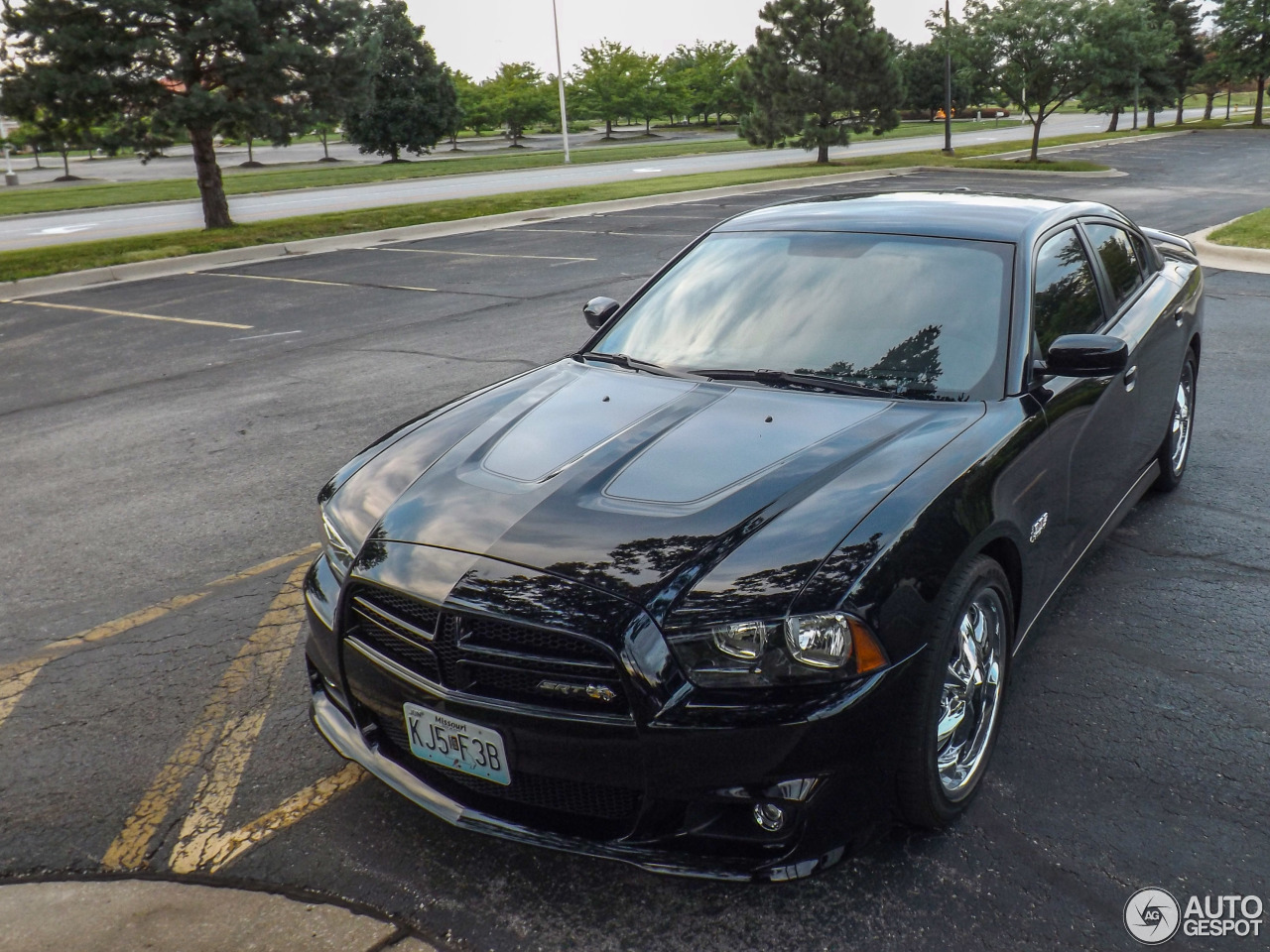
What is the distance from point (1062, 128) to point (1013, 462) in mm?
61848

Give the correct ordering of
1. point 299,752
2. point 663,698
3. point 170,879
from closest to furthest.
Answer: point 663,698 < point 170,879 < point 299,752

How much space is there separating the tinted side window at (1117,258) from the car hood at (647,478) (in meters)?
1.69

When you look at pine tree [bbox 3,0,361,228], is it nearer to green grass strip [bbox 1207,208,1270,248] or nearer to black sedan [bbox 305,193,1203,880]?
green grass strip [bbox 1207,208,1270,248]

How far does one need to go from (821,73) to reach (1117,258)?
3141 centimetres

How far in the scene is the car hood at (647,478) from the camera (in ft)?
9.03

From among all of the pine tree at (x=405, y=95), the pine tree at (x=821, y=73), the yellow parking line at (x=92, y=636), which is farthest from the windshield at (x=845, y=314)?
the pine tree at (x=405, y=95)

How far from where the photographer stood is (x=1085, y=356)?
358cm

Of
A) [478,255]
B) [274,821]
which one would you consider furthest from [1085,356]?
[478,255]

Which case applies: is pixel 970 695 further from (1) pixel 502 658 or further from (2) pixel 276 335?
(2) pixel 276 335

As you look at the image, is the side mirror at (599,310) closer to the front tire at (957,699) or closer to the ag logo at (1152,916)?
the front tire at (957,699)

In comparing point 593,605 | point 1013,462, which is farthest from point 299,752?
point 1013,462

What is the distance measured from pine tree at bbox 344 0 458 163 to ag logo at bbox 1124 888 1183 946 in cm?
4648

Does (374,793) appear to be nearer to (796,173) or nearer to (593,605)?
(593,605)

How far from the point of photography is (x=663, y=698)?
2518 millimetres
